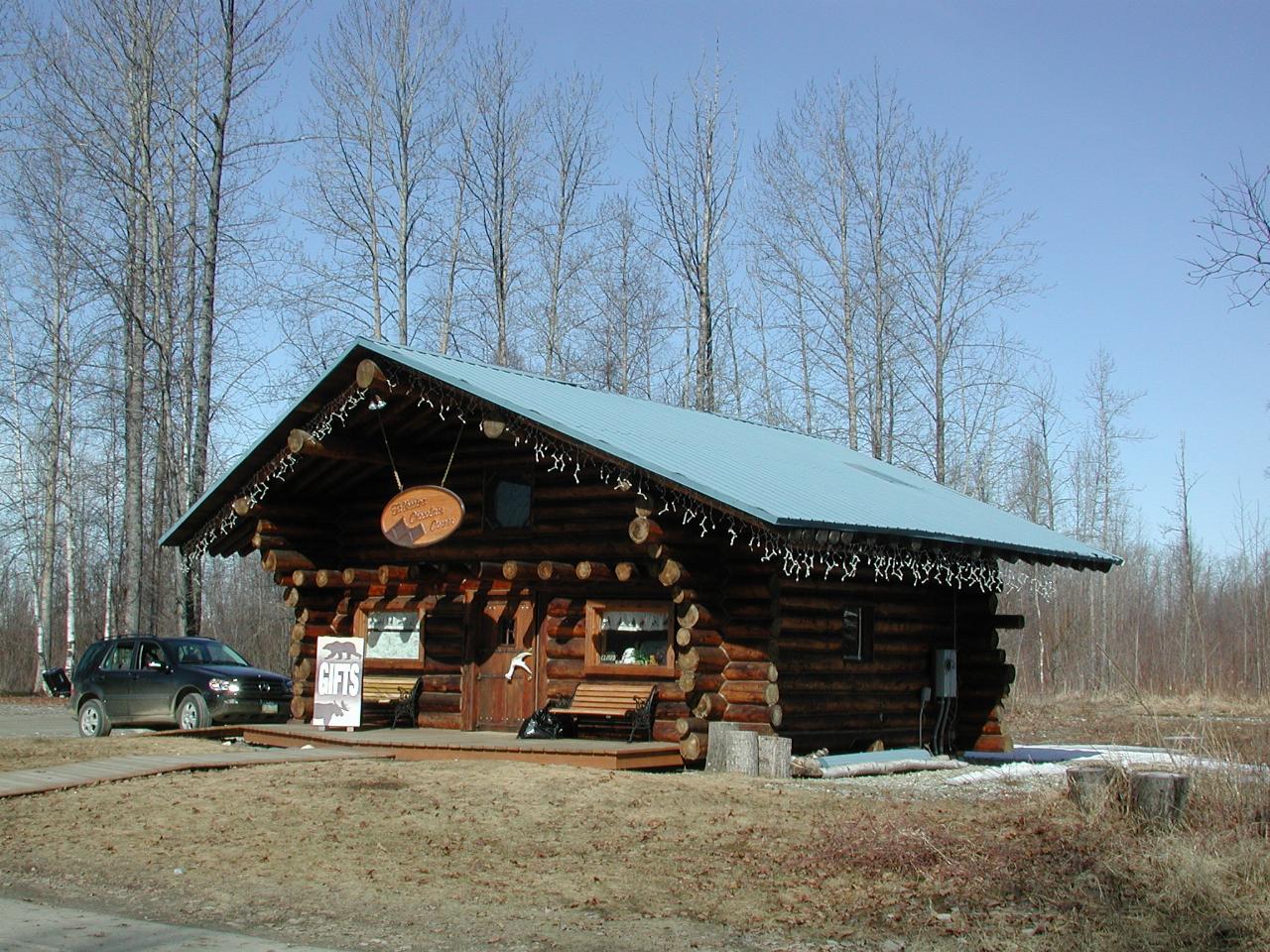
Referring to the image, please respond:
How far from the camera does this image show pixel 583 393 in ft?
65.7

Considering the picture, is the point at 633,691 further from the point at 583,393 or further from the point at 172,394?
the point at 172,394

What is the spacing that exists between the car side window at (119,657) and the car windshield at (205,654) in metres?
0.81

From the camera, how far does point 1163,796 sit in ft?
34.1

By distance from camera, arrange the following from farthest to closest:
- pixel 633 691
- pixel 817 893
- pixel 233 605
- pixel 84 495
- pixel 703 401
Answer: pixel 233 605 < pixel 84 495 < pixel 703 401 < pixel 633 691 < pixel 817 893

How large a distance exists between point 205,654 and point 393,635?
4.63 meters

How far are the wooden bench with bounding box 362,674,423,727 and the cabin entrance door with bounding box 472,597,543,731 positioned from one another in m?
1.06

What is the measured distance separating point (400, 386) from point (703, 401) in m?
20.4

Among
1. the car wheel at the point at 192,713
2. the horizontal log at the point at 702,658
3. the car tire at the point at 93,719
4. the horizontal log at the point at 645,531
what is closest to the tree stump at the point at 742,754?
the horizontal log at the point at 702,658

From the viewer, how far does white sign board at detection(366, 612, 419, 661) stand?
20.2 metres

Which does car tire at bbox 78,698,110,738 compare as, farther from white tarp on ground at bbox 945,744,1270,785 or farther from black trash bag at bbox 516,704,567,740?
white tarp on ground at bbox 945,744,1270,785

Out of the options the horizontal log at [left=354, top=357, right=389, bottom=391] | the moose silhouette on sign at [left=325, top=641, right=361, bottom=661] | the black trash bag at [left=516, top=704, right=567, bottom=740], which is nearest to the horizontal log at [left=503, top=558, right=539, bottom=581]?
the black trash bag at [left=516, top=704, right=567, bottom=740]

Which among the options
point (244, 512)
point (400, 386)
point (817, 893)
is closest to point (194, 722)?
point (244, 512)

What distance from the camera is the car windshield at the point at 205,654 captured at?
22.5 m

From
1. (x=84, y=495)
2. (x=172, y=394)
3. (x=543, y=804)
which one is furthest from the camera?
(x=84, y=495)
